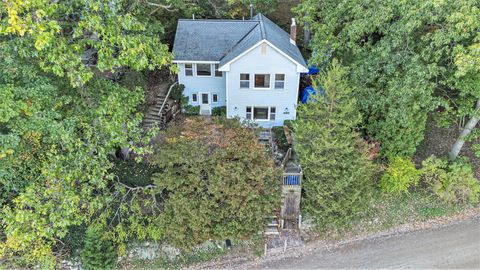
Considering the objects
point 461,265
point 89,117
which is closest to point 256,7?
point 89,117

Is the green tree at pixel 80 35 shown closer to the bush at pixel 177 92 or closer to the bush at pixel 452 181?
the bush at pixel 177 92

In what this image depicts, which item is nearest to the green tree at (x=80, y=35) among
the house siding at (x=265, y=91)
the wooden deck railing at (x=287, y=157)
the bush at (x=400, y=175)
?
the house siding at (x=265, y=91)

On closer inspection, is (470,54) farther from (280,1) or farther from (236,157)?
(280,1)

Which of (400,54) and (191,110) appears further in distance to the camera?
(191,110)

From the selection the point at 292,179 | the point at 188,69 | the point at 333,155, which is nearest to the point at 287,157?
the point at 292,179

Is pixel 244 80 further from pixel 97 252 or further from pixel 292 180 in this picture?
pixel 97 252

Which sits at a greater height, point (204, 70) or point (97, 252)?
point (204, 70)
